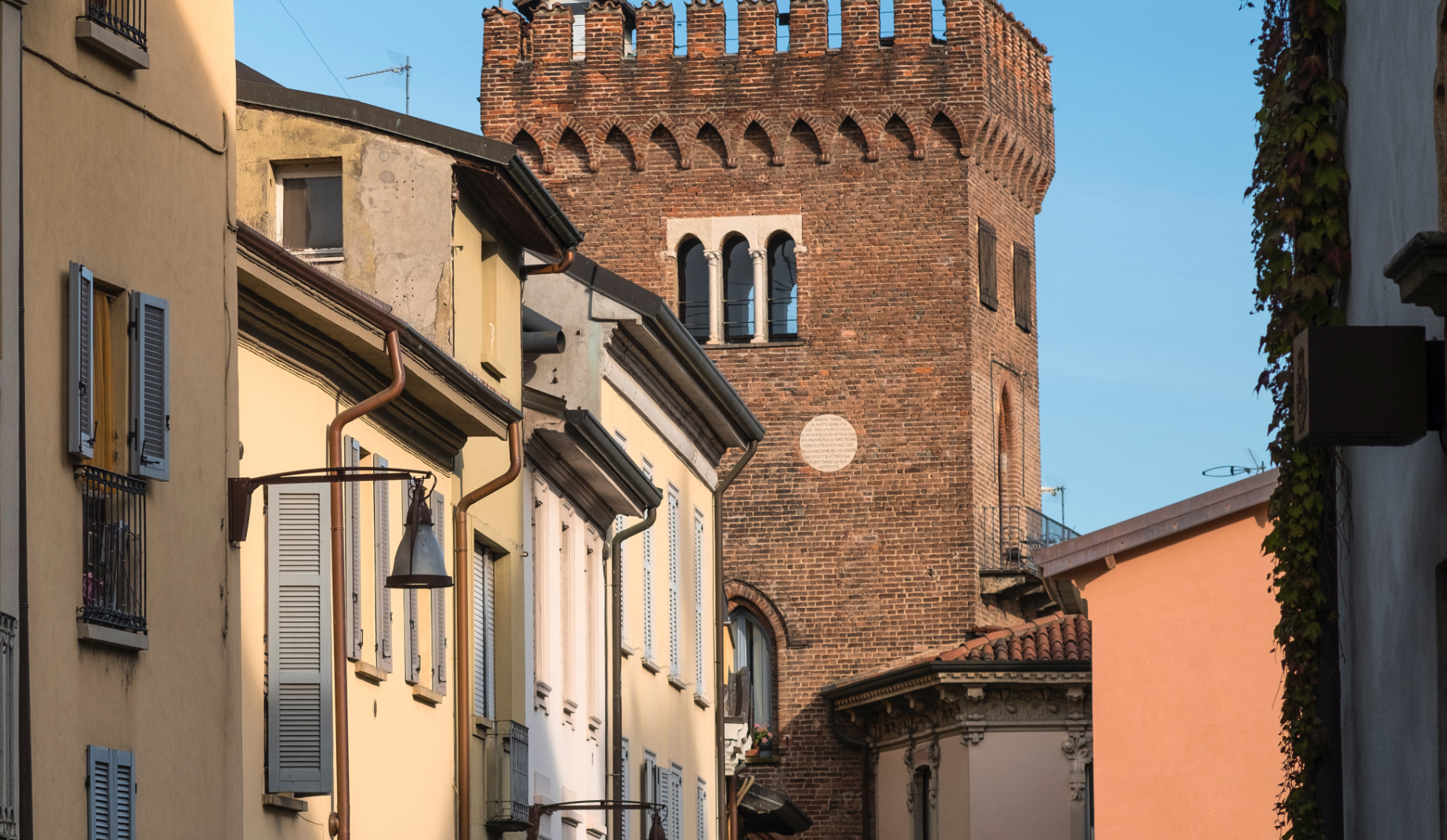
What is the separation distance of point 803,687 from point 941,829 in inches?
251

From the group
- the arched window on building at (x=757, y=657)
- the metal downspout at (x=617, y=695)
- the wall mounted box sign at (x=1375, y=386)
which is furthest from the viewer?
the arched window on building at (x=757, y=657)

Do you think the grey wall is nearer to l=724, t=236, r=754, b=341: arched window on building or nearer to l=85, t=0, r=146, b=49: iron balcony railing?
l=85, t=0, r=146, b=49: iron balcony railing

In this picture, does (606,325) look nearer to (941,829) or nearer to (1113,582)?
(1113,582)

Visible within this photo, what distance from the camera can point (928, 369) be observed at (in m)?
42.5

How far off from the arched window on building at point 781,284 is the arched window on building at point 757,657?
197 inches

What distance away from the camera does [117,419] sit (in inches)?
406

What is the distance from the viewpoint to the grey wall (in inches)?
336

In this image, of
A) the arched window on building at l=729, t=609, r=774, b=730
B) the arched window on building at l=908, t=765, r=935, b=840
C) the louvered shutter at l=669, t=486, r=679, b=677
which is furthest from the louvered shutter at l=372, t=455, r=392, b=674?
the arched window on building at l=729, t=609, r=774, b=730

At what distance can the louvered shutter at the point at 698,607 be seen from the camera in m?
27.9

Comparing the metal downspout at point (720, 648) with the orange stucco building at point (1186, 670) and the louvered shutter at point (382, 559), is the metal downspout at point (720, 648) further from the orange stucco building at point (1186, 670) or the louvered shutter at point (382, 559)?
the louvered shutter at point (382, 559)

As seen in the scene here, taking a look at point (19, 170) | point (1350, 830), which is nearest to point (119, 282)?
point (19, 170)

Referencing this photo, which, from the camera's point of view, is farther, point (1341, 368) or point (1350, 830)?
point (1350, 830)

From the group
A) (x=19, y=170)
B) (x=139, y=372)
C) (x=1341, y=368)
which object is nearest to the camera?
(x=1341, y=368)

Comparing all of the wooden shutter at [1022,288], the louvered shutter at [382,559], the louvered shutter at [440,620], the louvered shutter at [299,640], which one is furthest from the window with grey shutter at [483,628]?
the wooden shutter at [1022,288]
